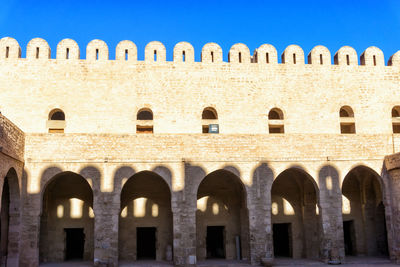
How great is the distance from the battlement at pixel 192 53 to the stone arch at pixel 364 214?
5.21 meters

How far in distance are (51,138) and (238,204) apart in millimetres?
6606

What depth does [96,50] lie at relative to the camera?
16.7m

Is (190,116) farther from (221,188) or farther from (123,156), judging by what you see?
(123,156)

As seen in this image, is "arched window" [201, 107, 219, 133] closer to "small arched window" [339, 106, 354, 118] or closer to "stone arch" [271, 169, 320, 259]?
"stone arch" [271, 169, 320, 259]

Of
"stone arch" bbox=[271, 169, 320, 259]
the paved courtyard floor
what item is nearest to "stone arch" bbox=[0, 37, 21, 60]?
the paved courtyard floor

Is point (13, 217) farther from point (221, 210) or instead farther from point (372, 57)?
point (372, 57)

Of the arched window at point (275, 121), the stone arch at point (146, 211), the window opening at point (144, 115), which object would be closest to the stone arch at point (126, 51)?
the window opening at point (144, 115)

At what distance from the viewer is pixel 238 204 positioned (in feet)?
48.4

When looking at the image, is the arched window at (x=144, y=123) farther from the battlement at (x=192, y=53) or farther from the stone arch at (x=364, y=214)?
the stone arch at (x=364, y=214)

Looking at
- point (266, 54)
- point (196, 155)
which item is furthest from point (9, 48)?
point (266, 54)

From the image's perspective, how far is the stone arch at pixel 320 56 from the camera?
58.2 feet

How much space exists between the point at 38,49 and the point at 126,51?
3.42m

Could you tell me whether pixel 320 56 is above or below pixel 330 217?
above

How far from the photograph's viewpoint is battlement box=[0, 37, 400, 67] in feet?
54.1
